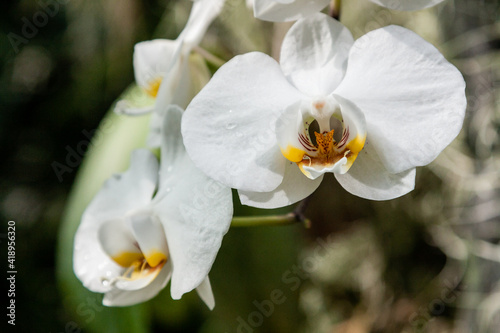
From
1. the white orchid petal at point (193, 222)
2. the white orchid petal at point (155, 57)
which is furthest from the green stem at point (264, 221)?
the white orchid petal at point (155, 57)

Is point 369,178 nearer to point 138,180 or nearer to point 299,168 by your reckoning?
point 299,168

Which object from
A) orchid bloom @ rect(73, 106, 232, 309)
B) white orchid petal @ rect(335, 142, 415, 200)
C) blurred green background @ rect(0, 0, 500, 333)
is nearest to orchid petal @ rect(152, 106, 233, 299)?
orchid bloom @ rect(73, 106, 232, 309)

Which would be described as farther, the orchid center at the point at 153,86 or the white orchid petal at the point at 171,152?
the orchid center at the point at 153,86

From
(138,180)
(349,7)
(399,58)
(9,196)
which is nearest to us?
(399,58)

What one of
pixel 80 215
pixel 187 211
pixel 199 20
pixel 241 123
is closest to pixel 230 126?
pixel 241 123

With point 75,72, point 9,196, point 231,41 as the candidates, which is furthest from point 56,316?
point 231,41

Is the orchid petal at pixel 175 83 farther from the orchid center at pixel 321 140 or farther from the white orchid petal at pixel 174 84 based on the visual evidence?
the orchid center at pixel 321 140
